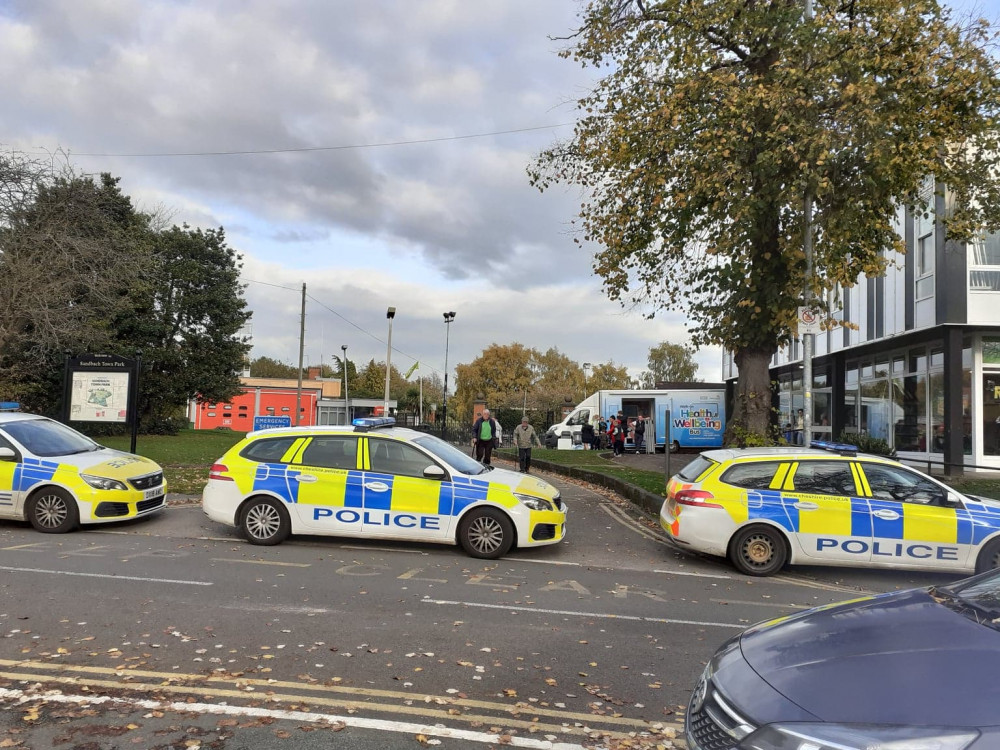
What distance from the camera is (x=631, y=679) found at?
4719 mm

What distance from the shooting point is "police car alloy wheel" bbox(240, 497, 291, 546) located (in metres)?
9.10

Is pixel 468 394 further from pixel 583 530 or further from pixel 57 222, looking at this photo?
pixel 583 530

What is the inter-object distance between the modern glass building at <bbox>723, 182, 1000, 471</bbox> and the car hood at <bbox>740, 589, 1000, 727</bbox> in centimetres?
1252

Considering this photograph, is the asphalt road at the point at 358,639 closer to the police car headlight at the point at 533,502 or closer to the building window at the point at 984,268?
the police car headlight at the point at 533,502

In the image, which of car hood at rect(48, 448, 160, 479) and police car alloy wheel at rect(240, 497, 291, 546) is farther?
car hood at rect(48, 448, 160, 479)

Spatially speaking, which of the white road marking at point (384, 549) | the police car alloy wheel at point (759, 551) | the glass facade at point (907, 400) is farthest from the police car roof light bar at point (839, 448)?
the glass facade at point (907, 400)

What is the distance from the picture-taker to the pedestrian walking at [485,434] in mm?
16328

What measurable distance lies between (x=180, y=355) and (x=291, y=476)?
2933cm

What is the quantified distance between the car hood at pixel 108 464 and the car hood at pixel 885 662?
9301 mm

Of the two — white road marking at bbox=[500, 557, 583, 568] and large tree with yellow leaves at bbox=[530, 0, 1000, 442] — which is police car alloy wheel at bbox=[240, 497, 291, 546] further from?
large tree with yellow leaves at bbox=[530, 0, 1000, 442]

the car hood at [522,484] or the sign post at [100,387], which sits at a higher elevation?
the sign post at [100,387]

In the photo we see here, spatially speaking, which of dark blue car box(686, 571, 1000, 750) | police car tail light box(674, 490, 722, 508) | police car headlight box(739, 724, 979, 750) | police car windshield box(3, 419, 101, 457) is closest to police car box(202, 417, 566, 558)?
police car tail light box(674, 490, 722, 508)

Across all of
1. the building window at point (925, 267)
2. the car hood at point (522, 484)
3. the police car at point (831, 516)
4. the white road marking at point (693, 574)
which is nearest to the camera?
the police car at point (831, 516)

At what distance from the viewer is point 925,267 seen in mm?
18797
